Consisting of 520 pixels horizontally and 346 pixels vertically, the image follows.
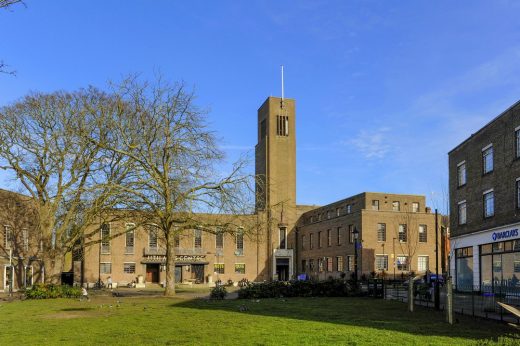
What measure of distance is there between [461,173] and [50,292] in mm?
28902

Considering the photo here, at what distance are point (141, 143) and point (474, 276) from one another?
75.8ft

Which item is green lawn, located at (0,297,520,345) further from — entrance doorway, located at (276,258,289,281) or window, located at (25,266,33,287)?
entrance doorway, located at (276,258,289,281)

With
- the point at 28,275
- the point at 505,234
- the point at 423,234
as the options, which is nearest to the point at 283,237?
the point at 423,234

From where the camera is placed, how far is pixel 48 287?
3412 centimetres

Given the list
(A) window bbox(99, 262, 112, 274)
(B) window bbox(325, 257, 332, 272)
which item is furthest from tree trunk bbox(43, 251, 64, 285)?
(B) window bbox(325, 257, 332, 272)

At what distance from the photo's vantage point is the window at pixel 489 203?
33.1 metres

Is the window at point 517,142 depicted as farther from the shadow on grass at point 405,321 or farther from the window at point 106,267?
the window at point 106,267

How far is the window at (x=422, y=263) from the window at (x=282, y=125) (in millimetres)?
30892

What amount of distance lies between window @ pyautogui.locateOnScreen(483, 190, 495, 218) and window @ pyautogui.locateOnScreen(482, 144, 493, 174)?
4.74 ft

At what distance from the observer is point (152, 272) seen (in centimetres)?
7431

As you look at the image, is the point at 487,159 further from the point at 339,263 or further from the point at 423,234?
the point at 339,263

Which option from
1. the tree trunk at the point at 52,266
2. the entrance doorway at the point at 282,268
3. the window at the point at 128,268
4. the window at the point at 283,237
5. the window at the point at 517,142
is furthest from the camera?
the window at the point at 283,237

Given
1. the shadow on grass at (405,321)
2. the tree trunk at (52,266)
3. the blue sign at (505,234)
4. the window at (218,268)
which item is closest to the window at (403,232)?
the window at (218,268)

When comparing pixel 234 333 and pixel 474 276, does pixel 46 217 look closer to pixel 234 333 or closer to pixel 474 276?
pixel 234 333
